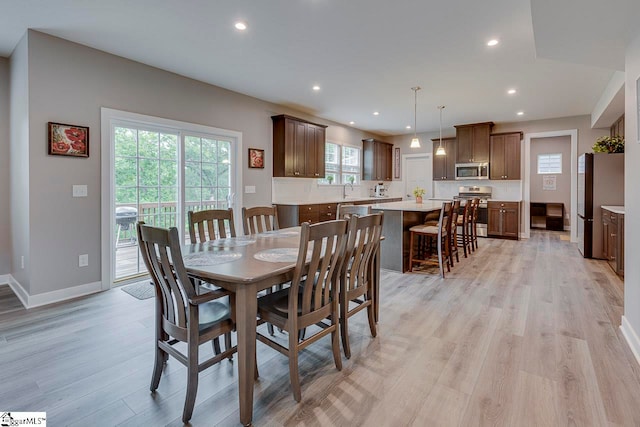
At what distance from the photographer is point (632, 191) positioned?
2.38 metres

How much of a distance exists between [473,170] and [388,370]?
661 centimetres

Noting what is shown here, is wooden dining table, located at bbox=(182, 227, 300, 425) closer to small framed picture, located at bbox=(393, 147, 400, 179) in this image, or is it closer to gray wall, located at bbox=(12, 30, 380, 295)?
gray wall, located at bbox=(12, 30, 380, 295)

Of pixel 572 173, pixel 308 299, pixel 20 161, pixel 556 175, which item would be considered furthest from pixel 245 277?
pixel 556 175

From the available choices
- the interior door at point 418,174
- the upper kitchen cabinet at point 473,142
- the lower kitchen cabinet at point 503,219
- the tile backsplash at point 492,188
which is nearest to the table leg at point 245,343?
the lower kitchen cabinet at point 503,219

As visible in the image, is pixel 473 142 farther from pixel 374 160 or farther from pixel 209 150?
pixel 209 150

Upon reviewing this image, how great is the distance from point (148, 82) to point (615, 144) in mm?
6733

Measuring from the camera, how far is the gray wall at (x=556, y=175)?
8.83 metres

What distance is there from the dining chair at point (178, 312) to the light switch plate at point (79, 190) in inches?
93.5

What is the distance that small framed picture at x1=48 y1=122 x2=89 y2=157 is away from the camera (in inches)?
127

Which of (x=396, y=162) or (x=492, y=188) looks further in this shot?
(x=396, y=162)

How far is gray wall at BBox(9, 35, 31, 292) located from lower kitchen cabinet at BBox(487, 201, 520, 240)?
7.99 metres

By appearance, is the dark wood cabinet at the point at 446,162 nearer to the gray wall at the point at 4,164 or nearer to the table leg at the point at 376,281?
the table leg at the point at 376,281

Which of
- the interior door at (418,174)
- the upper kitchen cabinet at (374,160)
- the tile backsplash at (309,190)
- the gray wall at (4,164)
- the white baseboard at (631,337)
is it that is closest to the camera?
the white baseboard at (631,337)

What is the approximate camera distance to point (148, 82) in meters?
3.98
